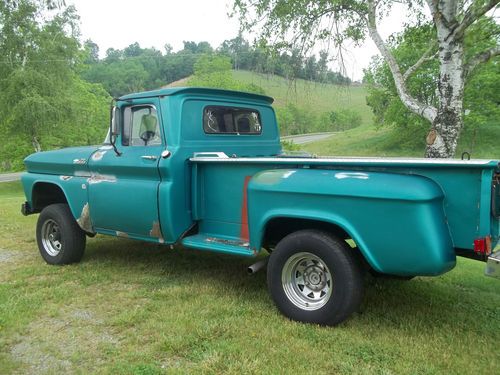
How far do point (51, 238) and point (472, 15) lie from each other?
18.6ft

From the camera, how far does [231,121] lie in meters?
5.47

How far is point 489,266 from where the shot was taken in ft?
10.5

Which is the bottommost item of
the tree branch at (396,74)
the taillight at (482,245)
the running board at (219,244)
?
the running board at (219,244)

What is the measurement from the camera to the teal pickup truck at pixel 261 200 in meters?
3.27

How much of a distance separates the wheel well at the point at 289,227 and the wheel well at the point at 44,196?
3.08 metres

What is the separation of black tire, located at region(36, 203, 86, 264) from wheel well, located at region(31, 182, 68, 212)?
0.30 m

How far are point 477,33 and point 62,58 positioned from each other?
20.9m

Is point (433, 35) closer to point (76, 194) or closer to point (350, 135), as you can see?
point (76, 194)

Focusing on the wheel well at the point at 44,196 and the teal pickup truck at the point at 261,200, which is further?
the wheel well at the point at 44,196

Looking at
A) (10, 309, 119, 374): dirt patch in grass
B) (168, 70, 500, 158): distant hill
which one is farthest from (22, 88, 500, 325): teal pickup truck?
(168, 70, 500, 158): distant hill

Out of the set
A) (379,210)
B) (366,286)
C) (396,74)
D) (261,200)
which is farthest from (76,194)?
(396,74)

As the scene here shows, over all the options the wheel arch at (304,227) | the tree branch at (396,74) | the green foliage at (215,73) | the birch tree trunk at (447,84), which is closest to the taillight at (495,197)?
the wheel arch at (304,227)

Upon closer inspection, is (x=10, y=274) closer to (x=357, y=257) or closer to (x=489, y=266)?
(x=357, y=257)

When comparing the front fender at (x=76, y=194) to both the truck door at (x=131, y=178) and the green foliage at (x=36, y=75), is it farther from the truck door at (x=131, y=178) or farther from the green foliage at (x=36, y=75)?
the green foliage at (x=36, y=75)
